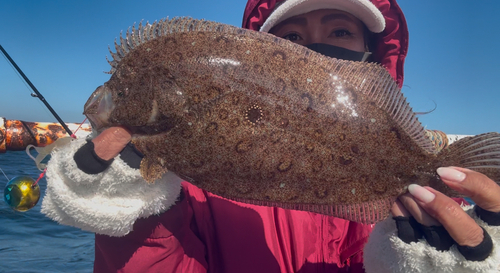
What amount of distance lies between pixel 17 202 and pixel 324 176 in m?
3.83

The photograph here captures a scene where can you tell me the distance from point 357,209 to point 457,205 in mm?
580

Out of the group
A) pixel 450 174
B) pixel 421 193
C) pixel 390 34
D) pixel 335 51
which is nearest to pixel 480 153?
pixel 450 174

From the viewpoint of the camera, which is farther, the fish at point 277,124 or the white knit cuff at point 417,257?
the fish at point 277,124

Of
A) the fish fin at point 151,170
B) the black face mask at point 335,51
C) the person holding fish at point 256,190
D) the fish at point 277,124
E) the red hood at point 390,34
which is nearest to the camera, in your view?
the person holding fish at point 256,190

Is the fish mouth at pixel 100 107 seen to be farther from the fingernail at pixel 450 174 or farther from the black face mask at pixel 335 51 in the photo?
the fingernail at pixel 450 174

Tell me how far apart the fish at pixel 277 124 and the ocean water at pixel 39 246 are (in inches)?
193

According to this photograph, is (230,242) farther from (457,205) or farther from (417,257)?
(457,205)

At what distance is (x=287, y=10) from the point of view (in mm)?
2852

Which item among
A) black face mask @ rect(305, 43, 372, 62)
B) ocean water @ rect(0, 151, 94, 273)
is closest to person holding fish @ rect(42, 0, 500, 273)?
black face mask @ rect(305, 43, 372, 62)

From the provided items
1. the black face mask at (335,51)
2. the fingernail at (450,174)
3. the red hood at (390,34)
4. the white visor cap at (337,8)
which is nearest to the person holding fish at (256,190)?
the fingernail at (450,174)

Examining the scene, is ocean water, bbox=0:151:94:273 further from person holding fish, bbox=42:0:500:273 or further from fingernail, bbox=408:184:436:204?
fingernail, bbox=408:184:436:204

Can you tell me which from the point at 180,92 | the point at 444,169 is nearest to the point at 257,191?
the point at 180,92

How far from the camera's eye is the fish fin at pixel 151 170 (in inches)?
79.0

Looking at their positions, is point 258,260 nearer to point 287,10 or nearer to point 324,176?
point 324,176
